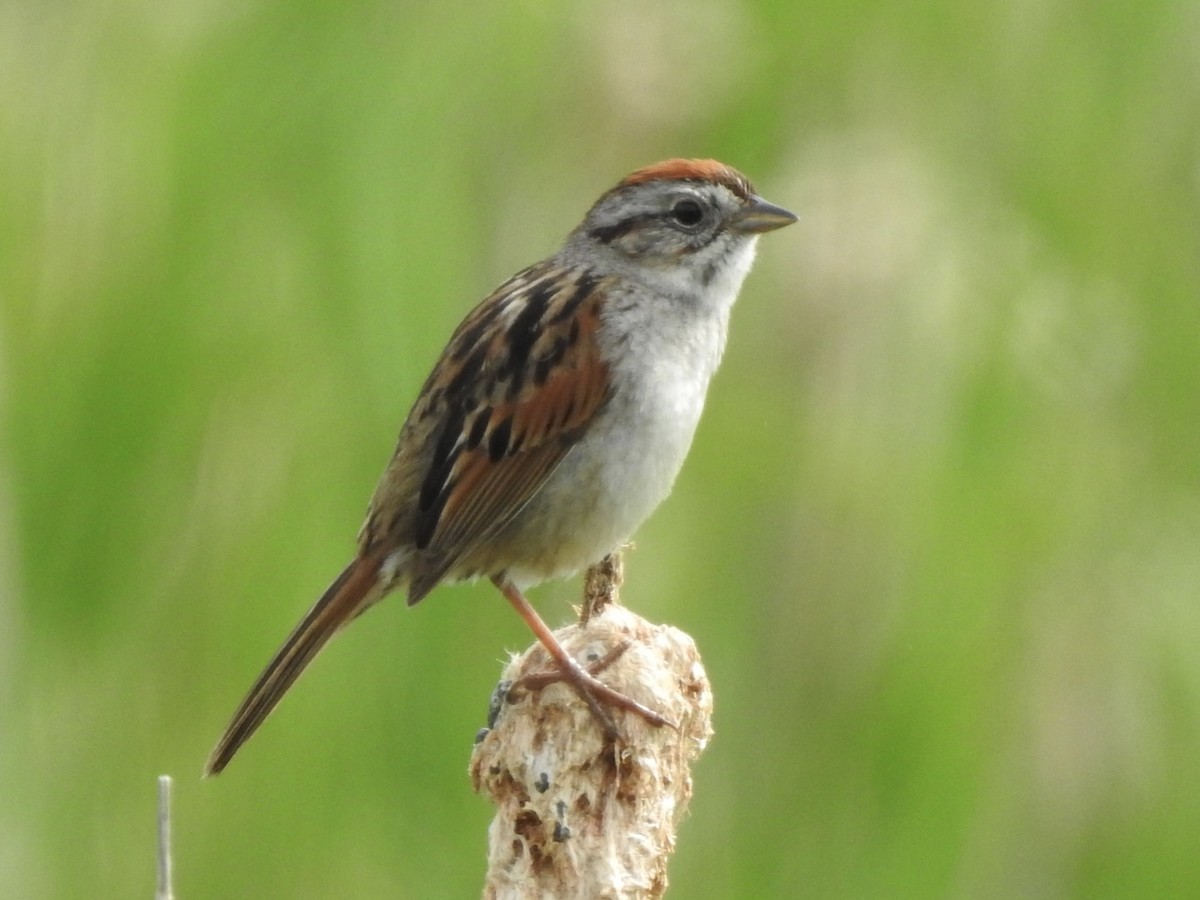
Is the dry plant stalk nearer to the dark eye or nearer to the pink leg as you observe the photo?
the pink leg

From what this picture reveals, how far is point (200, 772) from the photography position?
3.05m

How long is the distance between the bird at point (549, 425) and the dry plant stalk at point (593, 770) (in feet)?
1.41

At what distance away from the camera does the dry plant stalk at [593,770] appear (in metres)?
2.20

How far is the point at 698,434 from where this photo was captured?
11.3 ft

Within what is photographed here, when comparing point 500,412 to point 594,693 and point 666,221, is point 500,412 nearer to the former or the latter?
point 666,221

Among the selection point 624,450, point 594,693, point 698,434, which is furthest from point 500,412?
point 594,693

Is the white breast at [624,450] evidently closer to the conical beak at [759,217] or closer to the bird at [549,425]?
the bird at [549,425]

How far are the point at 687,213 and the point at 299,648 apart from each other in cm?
112

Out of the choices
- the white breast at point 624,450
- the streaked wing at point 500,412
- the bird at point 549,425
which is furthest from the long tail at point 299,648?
the white breast at point 624,450

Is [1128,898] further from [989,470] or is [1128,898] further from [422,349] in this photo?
[422,349]

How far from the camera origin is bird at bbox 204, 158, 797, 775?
10.3 ft

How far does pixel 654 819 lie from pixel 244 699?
2.80ft

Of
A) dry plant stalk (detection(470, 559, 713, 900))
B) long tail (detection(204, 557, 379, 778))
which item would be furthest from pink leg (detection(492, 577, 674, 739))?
long tail (detection(204, 557, 379, 778))

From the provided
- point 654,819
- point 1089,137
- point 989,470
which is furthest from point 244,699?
point 1089,137
